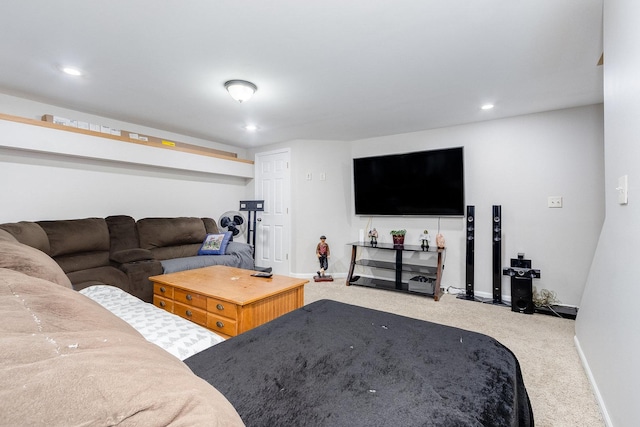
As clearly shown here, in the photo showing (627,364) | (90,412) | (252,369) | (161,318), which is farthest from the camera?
(161,318)

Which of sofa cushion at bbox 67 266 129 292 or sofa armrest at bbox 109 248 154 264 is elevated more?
sofa armrest at bbox 109 248 154 264

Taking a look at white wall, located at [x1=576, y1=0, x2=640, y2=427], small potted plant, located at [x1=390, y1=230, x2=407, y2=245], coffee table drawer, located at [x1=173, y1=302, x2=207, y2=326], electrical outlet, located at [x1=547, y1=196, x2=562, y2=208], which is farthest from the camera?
small potted plant, located at [x1=390, y1=230, x2=407, y2=245]

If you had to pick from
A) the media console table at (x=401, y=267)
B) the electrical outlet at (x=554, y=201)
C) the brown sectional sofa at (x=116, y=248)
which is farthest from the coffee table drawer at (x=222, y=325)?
the electrical outlet at (x=554, y=201)

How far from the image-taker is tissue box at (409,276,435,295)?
12.4 ft

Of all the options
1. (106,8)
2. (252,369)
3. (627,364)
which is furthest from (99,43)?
(627,364)

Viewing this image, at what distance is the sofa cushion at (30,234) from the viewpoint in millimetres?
2648

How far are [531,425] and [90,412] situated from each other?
5.15ft

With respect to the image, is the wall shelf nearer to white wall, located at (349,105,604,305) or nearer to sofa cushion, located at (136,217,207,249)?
sofa cushion, located at (136,217,207,249)

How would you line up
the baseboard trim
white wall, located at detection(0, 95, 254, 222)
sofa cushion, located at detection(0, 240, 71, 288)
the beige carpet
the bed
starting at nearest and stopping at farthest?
1. the bed
2. sofa cushion, located at detection(0, 240, 71, 288)
3. the baseboard trim
4. the beige carpet
5. white wall, located at detection(0, 95, 254, 222)

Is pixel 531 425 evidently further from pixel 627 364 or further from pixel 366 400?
pixel 366 400

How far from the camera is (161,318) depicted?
5.47 feet

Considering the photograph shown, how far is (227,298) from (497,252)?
314cm

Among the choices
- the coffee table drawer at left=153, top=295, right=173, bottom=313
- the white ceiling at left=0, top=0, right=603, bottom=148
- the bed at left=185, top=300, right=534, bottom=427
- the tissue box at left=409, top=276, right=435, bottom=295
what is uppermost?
the white ceiling at left=0, top=0, right=603, bottom=148

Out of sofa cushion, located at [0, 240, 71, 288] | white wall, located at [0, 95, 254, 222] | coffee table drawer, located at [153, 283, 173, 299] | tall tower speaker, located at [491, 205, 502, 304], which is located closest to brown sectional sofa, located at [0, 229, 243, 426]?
sofa cushion, located at [0, 240, 71, 288]
